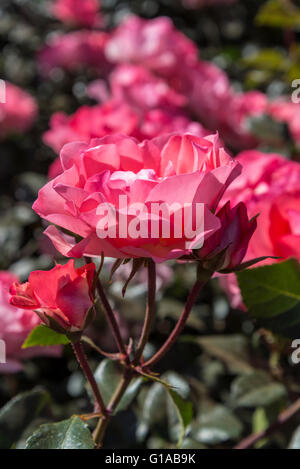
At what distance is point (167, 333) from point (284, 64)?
827 mm

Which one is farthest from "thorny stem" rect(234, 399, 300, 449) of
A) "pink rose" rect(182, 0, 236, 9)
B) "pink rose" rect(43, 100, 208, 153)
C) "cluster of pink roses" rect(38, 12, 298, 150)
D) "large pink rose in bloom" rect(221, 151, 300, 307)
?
"pink rose" rect(182, 0, 236, 9)

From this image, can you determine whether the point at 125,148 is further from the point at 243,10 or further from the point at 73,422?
the point at 243,10

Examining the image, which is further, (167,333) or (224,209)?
(167,333)

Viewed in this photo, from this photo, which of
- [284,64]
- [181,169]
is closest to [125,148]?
[181,169]

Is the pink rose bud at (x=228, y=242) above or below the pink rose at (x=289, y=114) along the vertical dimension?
above

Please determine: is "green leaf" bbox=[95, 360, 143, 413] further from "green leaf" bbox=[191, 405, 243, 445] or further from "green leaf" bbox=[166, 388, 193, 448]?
"green leaf" bbox=[191, 405, 243, 445]

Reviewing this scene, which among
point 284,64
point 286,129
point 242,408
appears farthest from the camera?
point 284,64

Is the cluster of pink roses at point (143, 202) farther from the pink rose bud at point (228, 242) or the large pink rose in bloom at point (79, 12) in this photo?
the large pink rose in bloom at point (79, 12)

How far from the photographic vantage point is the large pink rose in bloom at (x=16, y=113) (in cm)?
146

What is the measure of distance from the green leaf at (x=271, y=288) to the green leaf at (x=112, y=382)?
164 millimetres

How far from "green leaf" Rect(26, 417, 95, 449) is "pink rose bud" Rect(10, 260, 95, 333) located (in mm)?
94

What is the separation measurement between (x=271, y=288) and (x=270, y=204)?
0.31ft

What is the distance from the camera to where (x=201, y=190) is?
1.35 ft

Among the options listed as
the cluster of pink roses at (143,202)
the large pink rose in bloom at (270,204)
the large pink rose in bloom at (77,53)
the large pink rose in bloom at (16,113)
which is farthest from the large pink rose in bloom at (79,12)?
the large pink rose in bloom at (270,204)
